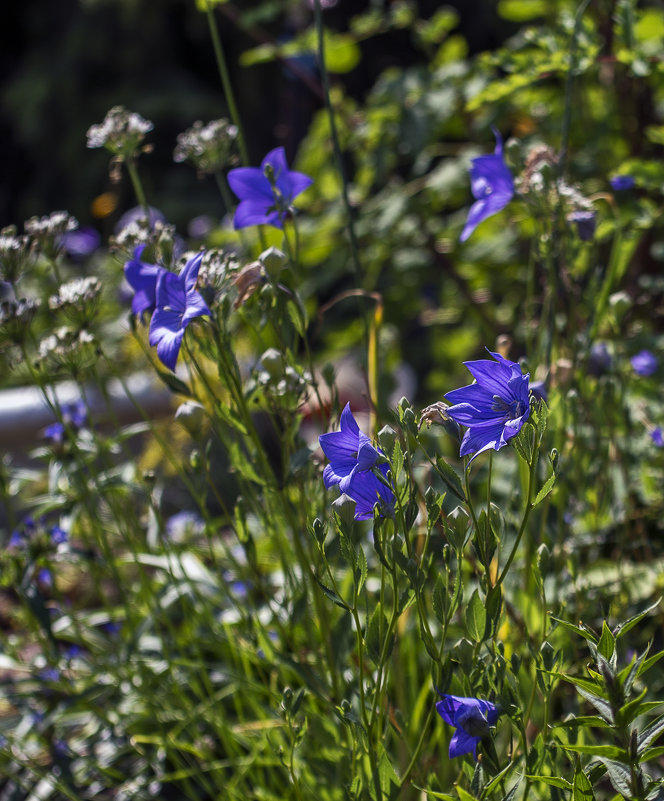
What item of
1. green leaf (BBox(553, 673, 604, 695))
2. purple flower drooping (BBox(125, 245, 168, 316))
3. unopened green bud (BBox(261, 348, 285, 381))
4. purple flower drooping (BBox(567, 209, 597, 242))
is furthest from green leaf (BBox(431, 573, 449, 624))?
purple flower drooping (BBox(567, 209, 597, 242))

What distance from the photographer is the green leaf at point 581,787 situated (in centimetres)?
54

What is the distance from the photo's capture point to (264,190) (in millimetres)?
866

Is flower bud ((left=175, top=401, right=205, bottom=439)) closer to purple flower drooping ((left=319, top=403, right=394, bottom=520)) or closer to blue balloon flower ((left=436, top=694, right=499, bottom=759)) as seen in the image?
purple flower drooping ((left=319, top=403, right=394, bottom=520))

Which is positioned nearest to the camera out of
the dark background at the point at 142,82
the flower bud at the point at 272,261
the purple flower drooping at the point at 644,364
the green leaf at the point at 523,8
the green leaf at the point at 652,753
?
the green leaf at the point at 652,753

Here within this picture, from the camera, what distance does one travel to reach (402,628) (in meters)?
1.01

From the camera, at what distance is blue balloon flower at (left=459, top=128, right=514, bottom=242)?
0.96 m

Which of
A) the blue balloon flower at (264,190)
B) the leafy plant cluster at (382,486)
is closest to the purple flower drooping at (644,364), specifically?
the leafy plant cluster at (382,486)

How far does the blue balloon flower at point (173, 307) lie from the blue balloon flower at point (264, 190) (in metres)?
0.17

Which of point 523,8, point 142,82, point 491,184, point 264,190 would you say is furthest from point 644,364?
point 142,82

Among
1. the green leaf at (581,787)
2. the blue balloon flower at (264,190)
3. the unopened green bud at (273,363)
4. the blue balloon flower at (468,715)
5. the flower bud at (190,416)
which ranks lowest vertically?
the green leaf at (581,787)

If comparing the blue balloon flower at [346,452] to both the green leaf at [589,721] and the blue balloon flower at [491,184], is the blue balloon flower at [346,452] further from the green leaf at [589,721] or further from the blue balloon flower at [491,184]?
the blue balloon flower at [491,184]

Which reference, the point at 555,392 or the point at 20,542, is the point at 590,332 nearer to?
the point at 555,392

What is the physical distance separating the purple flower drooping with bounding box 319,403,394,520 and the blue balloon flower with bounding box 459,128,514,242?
44 centimetres

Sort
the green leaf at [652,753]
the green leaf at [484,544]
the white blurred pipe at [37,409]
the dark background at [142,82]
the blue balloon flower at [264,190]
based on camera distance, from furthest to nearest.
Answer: the dark background at [142,82], the white blurred pipe at [37,409], the blue balloon flower at [264,190], the green leaf at [484,544], the green leaf at [652,753]
